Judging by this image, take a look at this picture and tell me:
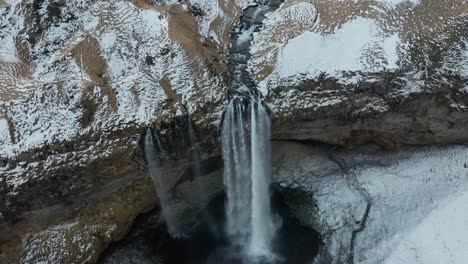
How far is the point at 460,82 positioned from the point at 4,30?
1337 cm

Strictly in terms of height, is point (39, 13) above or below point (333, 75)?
above

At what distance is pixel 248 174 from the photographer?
11.7m

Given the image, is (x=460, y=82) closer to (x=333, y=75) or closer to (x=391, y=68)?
(x=391, y=68)

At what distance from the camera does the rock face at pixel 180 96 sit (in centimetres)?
1002

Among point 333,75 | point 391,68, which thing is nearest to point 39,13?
point 333,75

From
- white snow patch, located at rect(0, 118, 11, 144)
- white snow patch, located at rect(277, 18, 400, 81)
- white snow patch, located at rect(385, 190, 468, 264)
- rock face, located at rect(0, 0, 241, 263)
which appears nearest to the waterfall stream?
rock face, located at rect(0, 0, 241, 263)

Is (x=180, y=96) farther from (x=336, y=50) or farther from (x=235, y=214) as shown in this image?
(x=336, y=50)

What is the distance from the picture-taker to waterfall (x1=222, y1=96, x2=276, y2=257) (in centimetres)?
1095

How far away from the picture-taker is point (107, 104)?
34.3 ft

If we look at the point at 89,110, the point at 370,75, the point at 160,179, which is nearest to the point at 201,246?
the point at 160,179

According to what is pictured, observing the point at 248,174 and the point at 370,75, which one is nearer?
the point at 370,75

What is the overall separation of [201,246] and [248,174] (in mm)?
2503

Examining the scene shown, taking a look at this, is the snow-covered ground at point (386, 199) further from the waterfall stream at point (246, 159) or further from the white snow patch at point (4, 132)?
the white snow patch at point (4, 132)

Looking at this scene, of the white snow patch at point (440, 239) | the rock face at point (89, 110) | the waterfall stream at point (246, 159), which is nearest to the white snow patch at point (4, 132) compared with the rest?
the rock face at point (89, 110)
